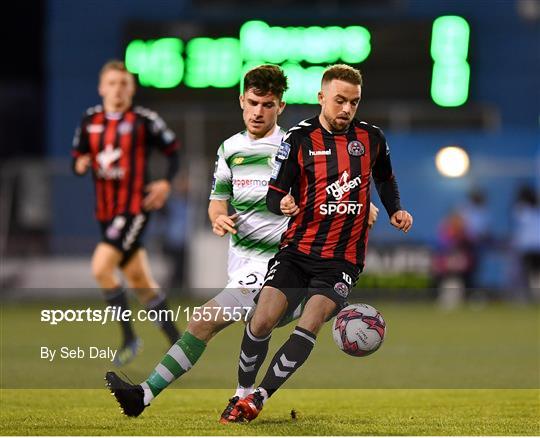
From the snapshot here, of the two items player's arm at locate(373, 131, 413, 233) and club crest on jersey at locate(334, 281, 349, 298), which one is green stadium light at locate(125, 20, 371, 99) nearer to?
player's arm at locate(373, 131, 413, 233)

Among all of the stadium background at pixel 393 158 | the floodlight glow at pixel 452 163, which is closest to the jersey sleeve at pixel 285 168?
the stadium background at pixel 393 158

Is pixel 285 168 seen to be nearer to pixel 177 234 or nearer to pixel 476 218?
pixel 177 234

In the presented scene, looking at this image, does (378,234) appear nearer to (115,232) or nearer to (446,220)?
(446,220)

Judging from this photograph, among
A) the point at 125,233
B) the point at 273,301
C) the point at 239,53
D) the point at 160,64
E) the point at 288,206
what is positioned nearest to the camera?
Answer: the point at 288,206

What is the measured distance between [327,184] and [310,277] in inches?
17.9

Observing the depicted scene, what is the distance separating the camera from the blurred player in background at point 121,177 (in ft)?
32.0

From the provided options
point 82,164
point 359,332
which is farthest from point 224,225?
point 82,164

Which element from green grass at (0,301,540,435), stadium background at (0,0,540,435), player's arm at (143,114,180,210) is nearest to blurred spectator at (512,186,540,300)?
stadium background at (0,0,540,435)

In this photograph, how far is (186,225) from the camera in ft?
60.0

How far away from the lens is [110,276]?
31.9 feet

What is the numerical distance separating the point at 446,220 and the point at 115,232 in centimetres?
897

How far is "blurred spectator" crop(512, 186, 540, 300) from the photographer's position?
1795cm

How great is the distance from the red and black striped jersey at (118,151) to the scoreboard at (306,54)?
7322 millimetres

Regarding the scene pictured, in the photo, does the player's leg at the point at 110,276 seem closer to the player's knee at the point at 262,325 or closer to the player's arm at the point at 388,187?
the player's knee at the point at 262,325
